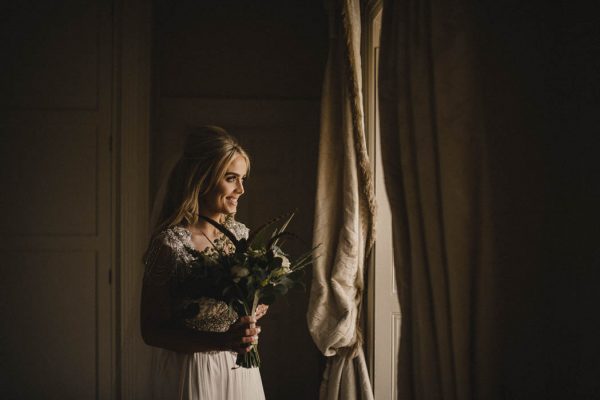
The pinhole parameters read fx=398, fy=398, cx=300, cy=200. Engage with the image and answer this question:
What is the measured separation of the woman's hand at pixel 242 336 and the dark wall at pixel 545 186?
0.78 m

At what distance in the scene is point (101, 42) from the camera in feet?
8.12

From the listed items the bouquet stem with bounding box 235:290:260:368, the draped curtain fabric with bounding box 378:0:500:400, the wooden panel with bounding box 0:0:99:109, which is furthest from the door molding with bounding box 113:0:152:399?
the draped curtain fabric with bounding box 378:0:500:400

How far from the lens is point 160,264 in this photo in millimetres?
1340

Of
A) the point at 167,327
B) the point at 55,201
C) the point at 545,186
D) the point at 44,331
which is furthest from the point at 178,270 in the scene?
the point at 44,331

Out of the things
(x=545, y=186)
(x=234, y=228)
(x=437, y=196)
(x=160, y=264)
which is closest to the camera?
(x=545, y=186)

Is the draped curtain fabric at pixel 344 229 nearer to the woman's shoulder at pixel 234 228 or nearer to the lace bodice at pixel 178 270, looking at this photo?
the woman's shoulder at pixel 234 228

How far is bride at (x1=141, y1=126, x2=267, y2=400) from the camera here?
1327 mm

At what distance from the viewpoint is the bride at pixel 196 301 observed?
1327 millimetres

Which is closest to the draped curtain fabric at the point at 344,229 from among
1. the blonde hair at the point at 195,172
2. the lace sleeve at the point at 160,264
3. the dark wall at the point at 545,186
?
the blonde hair at the point at 195,172

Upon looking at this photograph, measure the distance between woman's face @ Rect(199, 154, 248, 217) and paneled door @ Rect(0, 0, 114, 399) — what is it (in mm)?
1316

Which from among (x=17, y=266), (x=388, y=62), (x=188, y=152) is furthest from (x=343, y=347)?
(x=17, y=266)

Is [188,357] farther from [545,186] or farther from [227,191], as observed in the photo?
[545,186]

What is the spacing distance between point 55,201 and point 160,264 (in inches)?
61.1

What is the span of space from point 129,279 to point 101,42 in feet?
4.87
